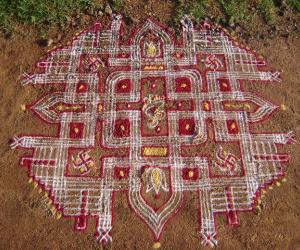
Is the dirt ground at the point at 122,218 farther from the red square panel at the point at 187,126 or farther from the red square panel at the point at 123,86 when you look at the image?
the red square panel at the point at 123,86

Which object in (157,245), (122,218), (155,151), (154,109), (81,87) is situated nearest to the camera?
(157,245)

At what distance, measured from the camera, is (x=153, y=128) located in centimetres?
611

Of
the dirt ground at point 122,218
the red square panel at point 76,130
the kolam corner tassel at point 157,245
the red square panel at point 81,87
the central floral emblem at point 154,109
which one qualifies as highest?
the red square panel at point 81,87

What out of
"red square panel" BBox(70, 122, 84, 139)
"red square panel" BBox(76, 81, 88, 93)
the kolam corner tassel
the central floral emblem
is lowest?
the kolam corner tassel

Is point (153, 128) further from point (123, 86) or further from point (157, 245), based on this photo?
point (157, 245)

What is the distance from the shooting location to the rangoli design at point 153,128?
558 cm

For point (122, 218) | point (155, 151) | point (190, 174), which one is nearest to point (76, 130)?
point (155, 151)

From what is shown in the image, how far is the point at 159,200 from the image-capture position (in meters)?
5.55

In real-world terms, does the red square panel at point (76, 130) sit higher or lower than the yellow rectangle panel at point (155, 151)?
higher

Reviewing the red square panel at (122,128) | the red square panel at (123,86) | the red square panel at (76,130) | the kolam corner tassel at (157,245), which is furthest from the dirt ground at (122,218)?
the red square panel at (123,86)

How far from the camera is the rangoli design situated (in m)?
5.58

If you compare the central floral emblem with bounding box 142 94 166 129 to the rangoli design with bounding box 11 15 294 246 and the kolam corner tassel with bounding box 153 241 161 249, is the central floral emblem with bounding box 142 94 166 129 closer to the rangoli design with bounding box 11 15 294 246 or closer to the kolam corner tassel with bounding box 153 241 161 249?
the rangoli design with bounding box 11 15 294 246

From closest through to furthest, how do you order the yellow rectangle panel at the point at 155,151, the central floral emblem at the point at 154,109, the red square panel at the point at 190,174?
the red square panel at the point at 190,174 → the yellow rectangle panel at the point at 155,151 → the central floral emblem at the point at 154,109

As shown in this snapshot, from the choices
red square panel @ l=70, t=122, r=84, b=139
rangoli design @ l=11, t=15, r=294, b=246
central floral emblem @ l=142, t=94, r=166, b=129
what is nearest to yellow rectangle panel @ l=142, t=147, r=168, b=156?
rangoli design @ l=11, t=15, r=294, b=246
